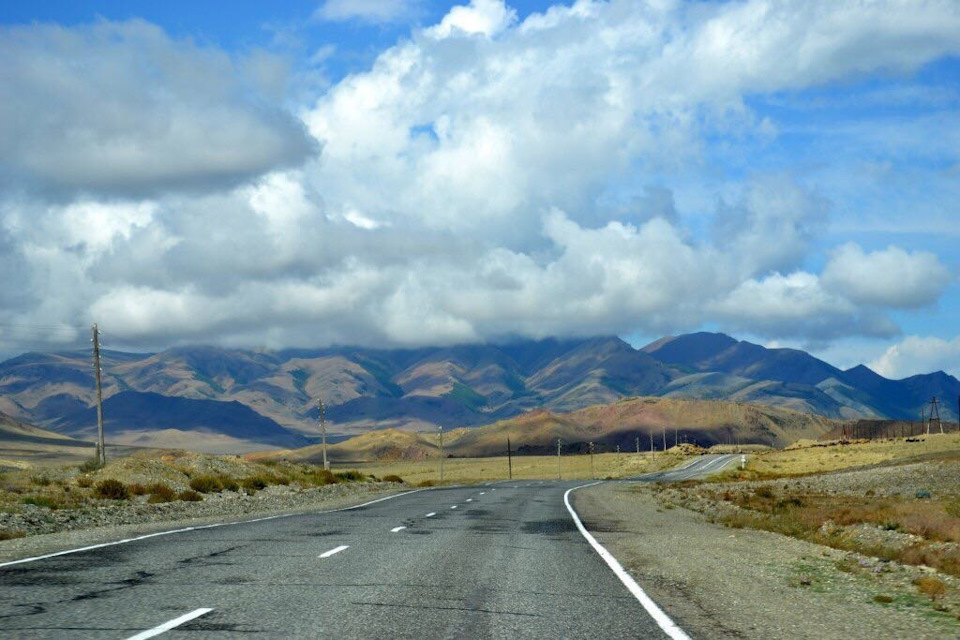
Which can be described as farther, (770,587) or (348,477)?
(348,477)

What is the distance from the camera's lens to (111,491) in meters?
38.2

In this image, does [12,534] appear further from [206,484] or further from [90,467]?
[90,467]

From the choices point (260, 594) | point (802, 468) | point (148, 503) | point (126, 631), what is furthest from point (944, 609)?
Answer: point (802, 468)

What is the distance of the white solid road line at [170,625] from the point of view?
911 cm

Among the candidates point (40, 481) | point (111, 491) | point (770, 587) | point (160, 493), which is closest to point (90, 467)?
point (40, 481)

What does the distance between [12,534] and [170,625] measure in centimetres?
1586

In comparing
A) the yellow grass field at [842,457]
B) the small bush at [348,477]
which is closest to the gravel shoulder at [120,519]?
the small bush at [348,477]

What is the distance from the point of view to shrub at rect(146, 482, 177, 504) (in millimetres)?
39359

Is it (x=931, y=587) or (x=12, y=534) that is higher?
(x=12, y=534)

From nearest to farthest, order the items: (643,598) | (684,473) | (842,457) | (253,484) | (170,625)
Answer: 1. (170,625)
2. (643,598)
3. (253,484)
4. (684,473)
5. (842,457)

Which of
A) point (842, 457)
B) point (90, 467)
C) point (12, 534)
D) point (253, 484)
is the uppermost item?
point (90, 467)

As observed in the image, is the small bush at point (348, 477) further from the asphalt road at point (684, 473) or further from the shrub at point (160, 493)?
the shrub at point (160, 493)

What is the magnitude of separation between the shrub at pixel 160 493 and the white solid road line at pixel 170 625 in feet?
98.6

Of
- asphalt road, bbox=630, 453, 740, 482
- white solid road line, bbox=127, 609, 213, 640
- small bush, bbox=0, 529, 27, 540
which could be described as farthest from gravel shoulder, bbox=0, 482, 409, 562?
asphalt road, bbox=630, 453, 740, 482
